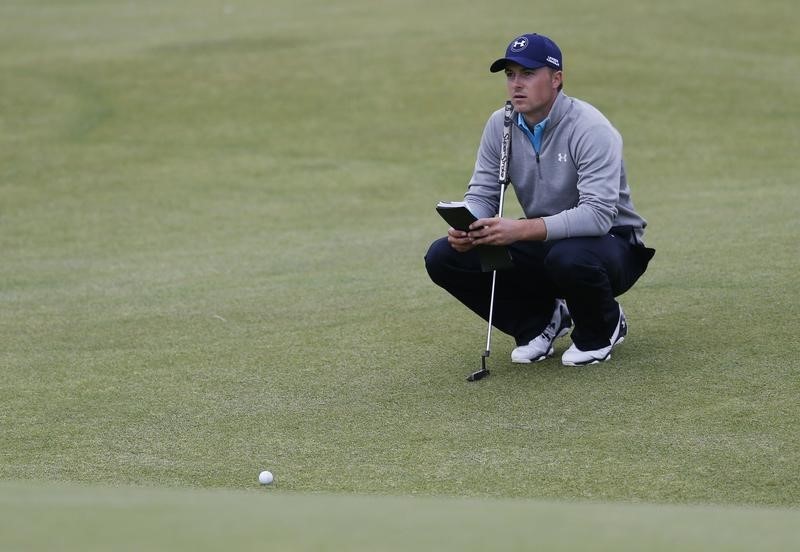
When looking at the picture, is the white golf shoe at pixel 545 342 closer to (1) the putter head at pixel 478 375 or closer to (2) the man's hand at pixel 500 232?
(1) the putter head at pixel 478 375

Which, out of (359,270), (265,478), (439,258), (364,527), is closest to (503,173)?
(439,258)

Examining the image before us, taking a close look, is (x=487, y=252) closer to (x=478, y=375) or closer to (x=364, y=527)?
(x=478, y=375)

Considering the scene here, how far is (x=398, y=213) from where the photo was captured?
40.5 feet

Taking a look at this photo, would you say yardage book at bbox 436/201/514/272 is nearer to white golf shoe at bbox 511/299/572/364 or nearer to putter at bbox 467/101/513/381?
putter at bbox 467/101/513/381

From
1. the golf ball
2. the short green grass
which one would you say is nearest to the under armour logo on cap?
the golf ball

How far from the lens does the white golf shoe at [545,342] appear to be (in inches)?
244

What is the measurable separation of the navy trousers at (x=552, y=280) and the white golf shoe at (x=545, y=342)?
0.04 metres

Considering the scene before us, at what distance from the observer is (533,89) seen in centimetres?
587

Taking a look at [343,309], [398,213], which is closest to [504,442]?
[343,309]

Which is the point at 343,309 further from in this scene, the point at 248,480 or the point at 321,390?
the point at 248,480

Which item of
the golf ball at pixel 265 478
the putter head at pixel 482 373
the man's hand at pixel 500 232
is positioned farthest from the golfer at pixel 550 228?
the golf ball at pixel 265 478

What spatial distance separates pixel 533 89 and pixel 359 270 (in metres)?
3.49

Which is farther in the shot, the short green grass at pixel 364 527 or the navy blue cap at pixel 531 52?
the navy blue cap at pixel 531 52

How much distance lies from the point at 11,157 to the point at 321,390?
34.2 feet
